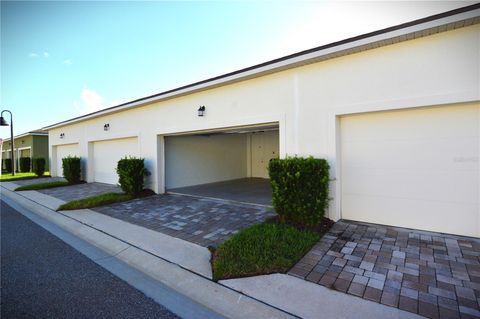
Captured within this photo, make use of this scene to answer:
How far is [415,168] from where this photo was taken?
4.19 metres

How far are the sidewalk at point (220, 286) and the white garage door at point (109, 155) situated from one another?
5.70m

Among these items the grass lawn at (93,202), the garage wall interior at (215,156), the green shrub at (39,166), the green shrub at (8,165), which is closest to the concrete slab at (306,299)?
the grass lawn at (93,202)

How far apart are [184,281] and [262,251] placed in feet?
3.89

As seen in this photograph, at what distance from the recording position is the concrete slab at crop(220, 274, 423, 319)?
86.4 inches

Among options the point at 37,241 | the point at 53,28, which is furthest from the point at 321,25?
the point at 53,28

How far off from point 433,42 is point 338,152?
2.37 m

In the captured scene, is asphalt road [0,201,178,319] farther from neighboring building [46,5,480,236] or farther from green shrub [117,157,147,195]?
neighboring building [46,5,480,236]

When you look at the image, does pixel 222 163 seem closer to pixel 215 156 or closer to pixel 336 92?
pixel 215 156

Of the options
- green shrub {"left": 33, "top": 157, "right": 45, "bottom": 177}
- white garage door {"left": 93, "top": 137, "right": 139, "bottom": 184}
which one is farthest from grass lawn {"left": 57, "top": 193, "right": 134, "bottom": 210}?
green shrub {"left": 33, "top": 157, "right": 45, "bottom": 177}

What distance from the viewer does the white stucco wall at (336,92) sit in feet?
12.1

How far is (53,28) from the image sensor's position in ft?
24.0

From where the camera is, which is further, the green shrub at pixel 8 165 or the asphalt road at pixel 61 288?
the green shrub at pixel 8 165

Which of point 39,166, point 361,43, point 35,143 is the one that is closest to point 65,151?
point 39,166

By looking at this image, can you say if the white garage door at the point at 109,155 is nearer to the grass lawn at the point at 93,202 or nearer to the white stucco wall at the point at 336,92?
the grass lawn at the point at 93,202
